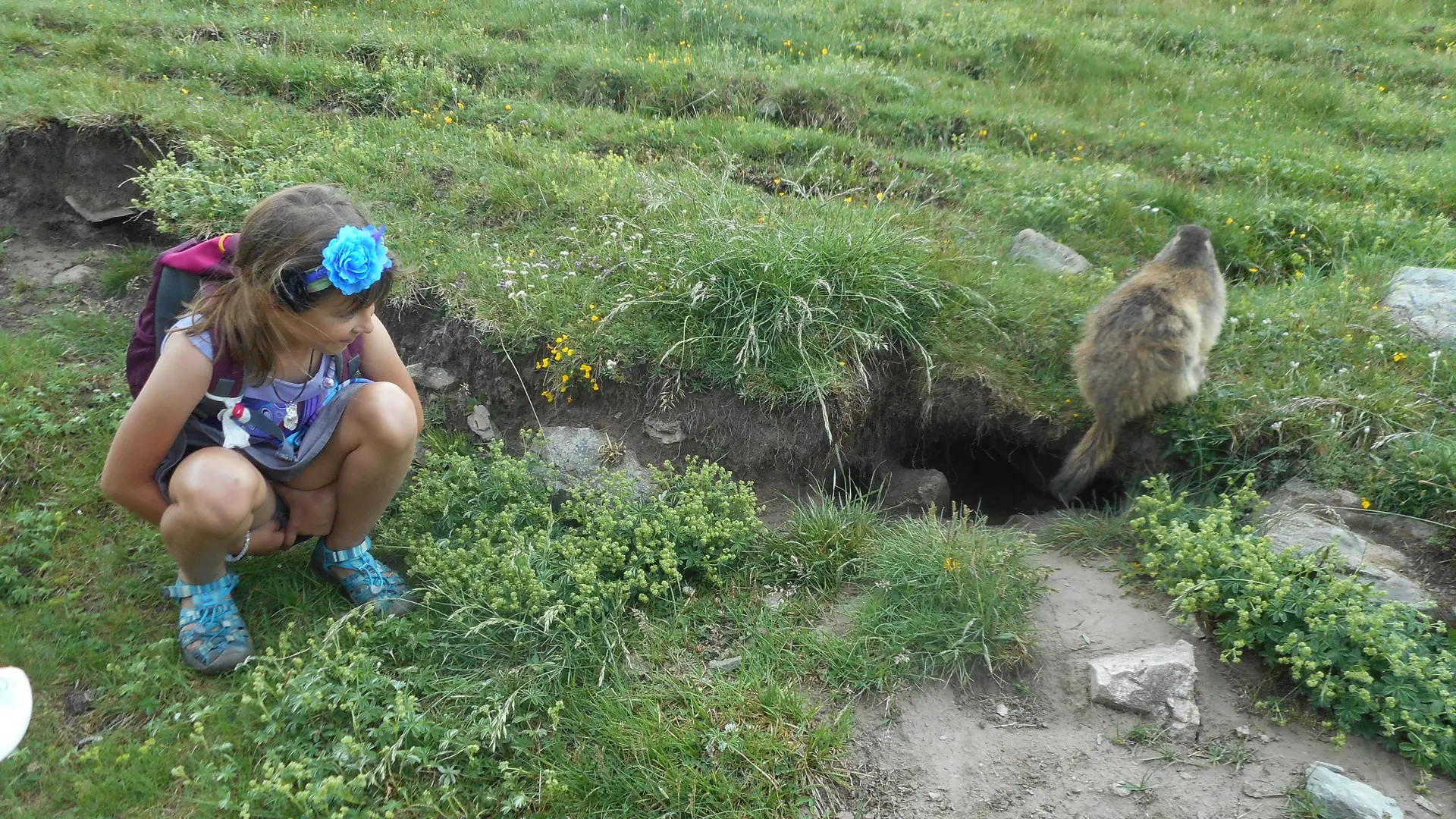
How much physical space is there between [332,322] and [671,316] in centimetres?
208

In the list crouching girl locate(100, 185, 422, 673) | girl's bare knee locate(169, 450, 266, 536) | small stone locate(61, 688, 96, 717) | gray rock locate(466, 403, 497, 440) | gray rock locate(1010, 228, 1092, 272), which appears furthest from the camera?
gray rock locate(1010, 228, 1092, 272)

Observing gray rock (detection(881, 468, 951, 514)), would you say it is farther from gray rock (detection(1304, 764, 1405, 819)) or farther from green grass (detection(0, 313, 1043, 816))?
gray rock (detection(1304, 764, 1405, 819))

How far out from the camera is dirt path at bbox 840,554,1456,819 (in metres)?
3.28

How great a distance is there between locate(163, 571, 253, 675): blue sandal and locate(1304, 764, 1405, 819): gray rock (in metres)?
4.05

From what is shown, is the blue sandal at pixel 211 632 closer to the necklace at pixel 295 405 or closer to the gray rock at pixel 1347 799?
the necklace at pixel 295 405

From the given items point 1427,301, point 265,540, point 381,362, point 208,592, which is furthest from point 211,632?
point 1427,301

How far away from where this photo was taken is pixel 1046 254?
617cm

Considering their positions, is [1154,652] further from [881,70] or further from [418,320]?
[881,70]

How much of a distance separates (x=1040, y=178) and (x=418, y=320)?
468cm

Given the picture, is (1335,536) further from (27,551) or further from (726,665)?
(27,551)

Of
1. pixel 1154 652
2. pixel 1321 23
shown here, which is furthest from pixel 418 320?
pixel 1321 23

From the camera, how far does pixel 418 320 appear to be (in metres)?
5.20

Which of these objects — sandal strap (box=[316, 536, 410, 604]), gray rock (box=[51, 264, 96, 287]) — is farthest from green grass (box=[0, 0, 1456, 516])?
sandal strap (box=[316, 536, 410, 604])

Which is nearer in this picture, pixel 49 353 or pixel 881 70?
pixel 49 353
